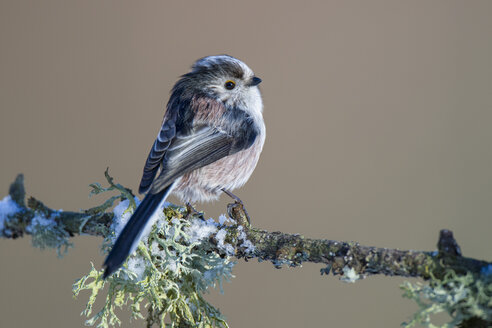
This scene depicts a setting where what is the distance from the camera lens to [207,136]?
7.26ft

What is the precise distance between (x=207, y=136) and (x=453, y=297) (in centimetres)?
140

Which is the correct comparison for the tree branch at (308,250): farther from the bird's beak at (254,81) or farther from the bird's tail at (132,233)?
the bird's beak at (254,81)

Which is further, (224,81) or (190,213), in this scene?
(224,81)

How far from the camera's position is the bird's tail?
137 centimetres

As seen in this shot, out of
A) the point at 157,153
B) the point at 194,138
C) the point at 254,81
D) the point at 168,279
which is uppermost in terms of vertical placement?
the point at 254,81

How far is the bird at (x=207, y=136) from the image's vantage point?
2010 millimetres

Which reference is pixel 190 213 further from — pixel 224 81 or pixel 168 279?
pixel 224 81

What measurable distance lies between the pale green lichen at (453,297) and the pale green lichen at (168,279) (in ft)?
2.35

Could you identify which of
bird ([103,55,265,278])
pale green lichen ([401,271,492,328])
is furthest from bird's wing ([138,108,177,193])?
pale green lichen ([401,271,492,328])

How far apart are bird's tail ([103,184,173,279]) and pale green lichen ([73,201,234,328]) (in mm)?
76

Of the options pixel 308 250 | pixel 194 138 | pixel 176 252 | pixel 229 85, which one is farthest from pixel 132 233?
pixel 229 85

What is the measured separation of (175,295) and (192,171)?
25.5 inches

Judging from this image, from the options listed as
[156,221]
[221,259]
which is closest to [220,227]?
[221,259]

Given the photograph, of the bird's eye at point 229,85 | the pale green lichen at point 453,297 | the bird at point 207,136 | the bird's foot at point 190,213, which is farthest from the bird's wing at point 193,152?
the pale green lichen at point 453,297
